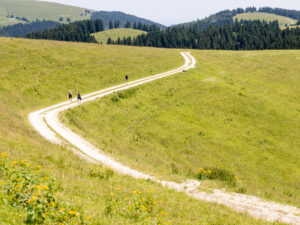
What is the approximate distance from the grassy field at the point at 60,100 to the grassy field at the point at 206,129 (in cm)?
553

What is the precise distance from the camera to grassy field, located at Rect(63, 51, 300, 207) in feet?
84.8

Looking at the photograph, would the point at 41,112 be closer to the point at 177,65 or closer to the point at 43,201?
the point at 43,201

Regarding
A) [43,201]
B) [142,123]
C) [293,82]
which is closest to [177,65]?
[293,82]

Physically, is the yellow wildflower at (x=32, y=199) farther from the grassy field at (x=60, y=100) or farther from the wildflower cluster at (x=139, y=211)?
the wildflower cluster at (x=139, y=211)

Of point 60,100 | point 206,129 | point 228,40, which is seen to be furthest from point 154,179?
point 228,40

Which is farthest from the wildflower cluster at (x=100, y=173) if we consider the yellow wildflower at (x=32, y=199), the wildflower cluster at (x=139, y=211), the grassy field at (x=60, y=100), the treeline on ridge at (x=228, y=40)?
the treeline on ridge at (x=228, y=40)

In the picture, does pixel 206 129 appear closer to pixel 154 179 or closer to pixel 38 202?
pixel 154 179

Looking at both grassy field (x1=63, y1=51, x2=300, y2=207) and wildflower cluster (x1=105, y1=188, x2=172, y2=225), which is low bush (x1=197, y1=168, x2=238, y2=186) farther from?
wildflower cluster (x1=105, y1=188, x2=172, y2=225)

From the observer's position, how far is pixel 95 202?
398 inches

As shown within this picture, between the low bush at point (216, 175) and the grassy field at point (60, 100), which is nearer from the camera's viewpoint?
the grassy field at point (60, 100)

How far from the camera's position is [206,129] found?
121 ft

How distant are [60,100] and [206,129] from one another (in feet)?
73.3

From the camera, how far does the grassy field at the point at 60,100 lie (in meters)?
10.4

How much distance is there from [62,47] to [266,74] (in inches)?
2182
